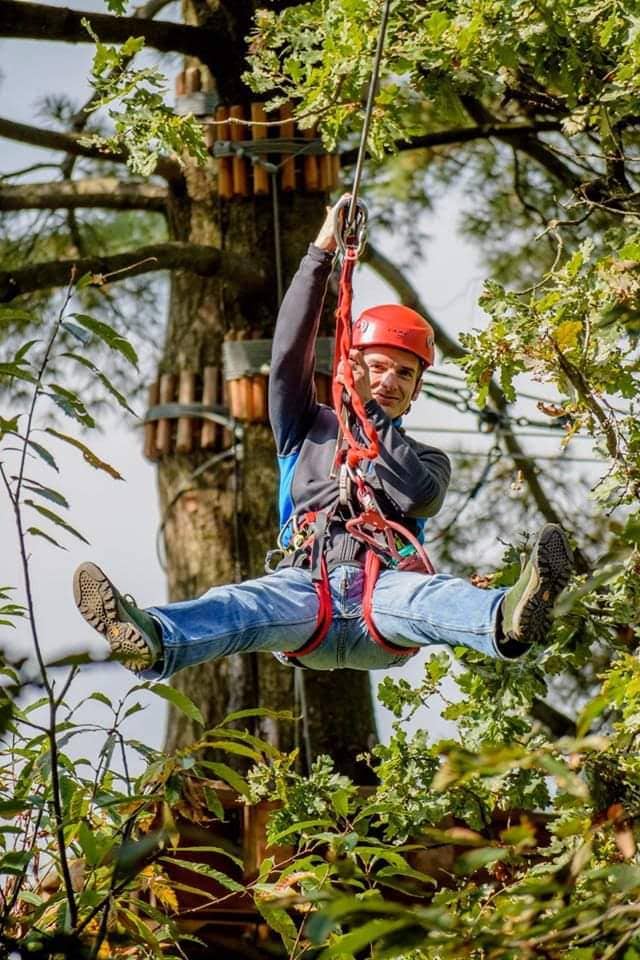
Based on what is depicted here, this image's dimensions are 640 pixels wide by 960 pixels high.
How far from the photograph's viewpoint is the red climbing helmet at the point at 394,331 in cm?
430

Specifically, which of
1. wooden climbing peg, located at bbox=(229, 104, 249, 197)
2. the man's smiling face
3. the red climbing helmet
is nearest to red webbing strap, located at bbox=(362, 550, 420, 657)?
the man's smiling face

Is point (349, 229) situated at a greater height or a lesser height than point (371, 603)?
greater

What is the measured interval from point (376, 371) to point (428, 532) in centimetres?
475

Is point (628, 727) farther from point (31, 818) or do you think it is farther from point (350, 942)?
point (350, 942)

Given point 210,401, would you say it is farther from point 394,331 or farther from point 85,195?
point 394,331

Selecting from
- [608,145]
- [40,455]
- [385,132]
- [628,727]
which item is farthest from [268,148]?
[40,455]

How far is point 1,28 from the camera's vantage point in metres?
6.38

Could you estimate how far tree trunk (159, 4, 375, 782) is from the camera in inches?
267

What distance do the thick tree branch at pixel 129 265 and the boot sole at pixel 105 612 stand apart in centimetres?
267

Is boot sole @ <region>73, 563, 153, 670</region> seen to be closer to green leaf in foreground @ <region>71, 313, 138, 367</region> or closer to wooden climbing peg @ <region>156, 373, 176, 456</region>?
green leaf in foreground @ <region>71, 313, 138, 367</region>

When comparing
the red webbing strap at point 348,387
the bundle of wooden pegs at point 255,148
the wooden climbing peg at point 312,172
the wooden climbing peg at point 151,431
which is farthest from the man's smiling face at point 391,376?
the wooden climbing peg at point 151,431

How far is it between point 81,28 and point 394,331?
269 centimetres

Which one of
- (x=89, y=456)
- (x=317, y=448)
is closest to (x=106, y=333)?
(x=89, y=456)

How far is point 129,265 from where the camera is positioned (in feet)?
21.6
